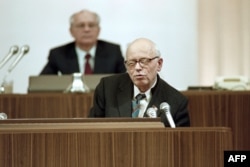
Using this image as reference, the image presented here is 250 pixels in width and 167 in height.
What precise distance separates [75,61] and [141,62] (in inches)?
77.2

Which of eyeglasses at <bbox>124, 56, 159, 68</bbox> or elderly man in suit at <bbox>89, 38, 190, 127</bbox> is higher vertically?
eyeglasses at <bbox>124, 56, 159, 68</bbox>

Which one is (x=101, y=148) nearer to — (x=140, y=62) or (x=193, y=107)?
(x=140, y=62)

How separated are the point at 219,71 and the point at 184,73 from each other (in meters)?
0.36

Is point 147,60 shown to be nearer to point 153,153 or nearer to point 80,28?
point 153,153

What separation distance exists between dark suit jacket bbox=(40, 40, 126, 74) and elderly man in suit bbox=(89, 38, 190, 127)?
178cm

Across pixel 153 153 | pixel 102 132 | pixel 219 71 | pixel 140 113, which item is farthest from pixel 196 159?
pixel 219 71

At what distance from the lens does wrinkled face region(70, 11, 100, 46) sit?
217 inches

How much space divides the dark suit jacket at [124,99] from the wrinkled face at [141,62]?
80 mm

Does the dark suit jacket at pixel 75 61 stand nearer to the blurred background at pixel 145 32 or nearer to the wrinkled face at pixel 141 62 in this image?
the blurred background at pixel 145 32

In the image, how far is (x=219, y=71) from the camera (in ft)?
22.0

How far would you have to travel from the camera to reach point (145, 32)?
6828mm

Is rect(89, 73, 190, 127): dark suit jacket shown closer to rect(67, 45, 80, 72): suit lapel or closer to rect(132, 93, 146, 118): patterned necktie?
rect(132, 93, 146, 118): patterned necktie

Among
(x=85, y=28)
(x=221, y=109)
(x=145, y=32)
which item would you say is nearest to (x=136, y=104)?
(x=221, y=109)

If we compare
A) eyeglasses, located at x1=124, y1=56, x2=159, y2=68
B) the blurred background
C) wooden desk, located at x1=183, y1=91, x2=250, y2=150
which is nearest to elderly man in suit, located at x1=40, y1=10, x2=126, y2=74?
the blurred background
